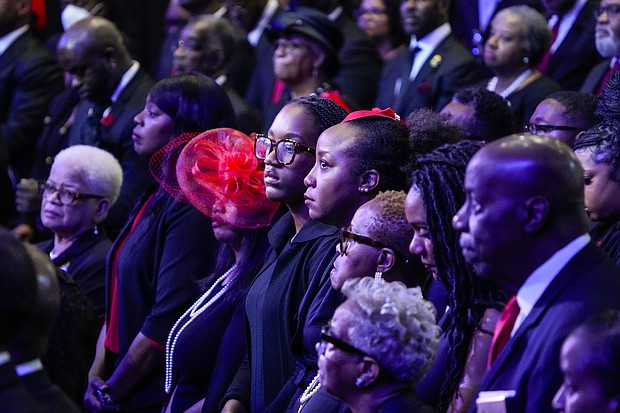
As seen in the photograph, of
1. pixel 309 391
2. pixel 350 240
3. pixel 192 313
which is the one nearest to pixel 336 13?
pixel 192 313

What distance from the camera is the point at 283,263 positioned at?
4.07m

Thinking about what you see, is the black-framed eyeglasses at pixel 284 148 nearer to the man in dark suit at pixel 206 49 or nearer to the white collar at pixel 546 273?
the white collar at pixel 546 273

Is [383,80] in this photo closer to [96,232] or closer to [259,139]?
[96,232]

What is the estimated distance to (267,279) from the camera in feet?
13.4

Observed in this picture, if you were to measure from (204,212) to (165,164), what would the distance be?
1.15ft

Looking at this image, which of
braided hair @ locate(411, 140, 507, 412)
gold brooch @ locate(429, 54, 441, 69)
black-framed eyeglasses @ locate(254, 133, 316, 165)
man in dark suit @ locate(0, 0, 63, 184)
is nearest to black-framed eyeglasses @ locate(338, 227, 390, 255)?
braided hair @ locate(411, 140, 507, 412)

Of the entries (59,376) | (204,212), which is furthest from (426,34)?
(59,376)

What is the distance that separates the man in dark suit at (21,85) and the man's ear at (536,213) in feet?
16.8

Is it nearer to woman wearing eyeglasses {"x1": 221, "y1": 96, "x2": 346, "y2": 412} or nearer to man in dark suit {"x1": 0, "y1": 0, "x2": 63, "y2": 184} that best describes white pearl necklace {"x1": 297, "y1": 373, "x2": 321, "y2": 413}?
woman wearing eyeglasses {"x1": 221, "y1": 96, "x2": 346, "y2": 412}

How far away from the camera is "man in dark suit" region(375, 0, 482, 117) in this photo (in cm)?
680

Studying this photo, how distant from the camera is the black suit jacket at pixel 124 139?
234 inches

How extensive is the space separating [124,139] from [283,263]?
2439mm

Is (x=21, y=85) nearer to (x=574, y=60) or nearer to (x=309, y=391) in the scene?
(x=574, y=60)

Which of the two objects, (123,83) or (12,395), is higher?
(12,395)
